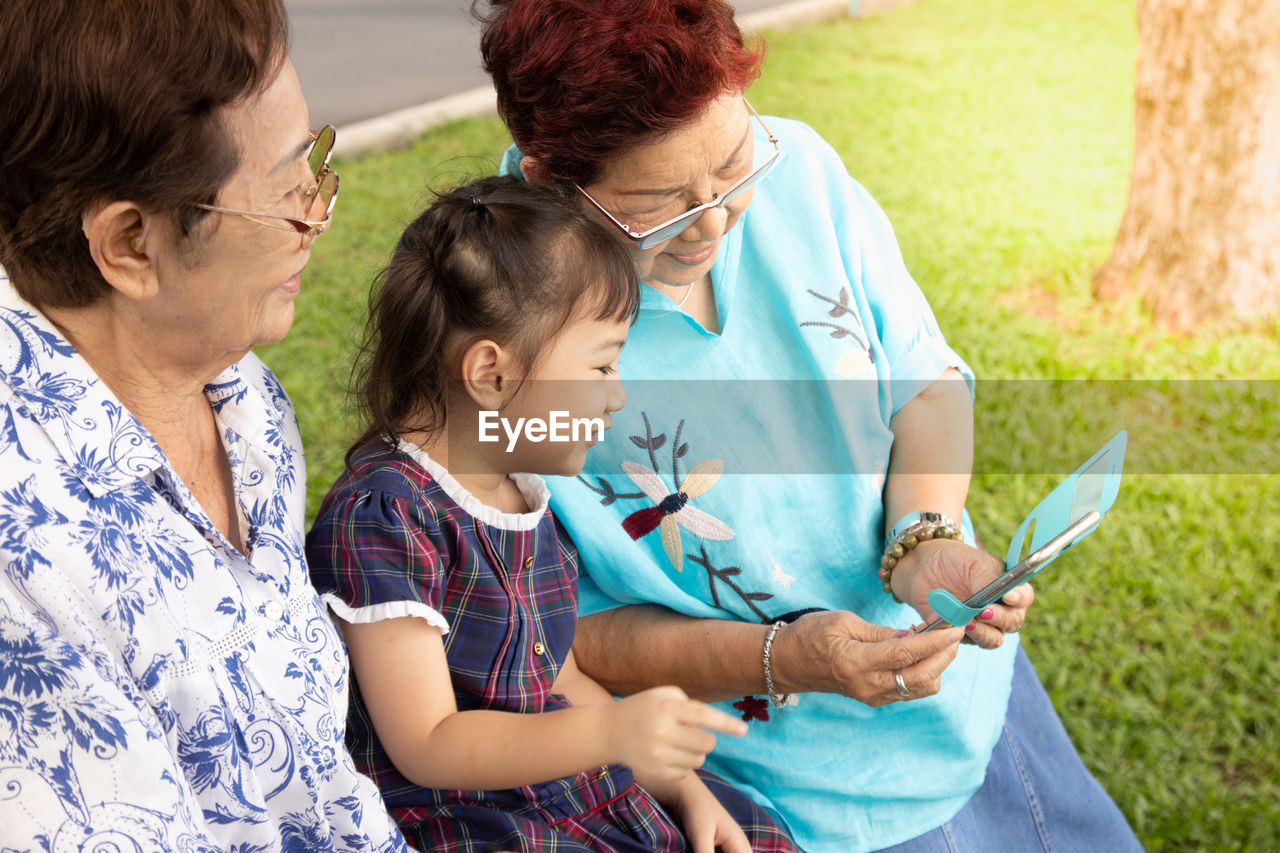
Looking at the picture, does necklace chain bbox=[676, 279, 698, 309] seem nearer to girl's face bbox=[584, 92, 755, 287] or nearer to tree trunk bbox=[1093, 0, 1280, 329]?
girl's face bbox=[584, 92, 755, 287]

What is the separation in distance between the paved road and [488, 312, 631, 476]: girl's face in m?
7.28

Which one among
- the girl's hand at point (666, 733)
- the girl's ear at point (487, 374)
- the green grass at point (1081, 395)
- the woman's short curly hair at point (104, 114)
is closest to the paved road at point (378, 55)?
the green grass at point (1081, 395)

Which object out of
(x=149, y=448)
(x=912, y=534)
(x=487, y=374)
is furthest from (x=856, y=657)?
(x=149, y=448)

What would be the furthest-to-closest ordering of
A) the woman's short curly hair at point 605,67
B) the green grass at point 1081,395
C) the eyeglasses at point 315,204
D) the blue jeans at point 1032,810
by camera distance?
the green grass at point 1081,395 → the blue jeans at point 1032,810 → the woman's short curly hair at point 605,67 → the eyeglasses at point 315,204

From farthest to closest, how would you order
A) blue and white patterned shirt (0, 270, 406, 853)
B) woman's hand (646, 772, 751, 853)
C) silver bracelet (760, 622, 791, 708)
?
silver bracelet (760, 622, 791, 708) → woman's hand (646, 772, 751, 853) → blue and white patterned shirt (0, 270, 406, 853)

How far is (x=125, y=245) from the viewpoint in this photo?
1.36m

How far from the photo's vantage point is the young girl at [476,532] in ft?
5.39

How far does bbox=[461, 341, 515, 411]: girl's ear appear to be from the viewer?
175 cm

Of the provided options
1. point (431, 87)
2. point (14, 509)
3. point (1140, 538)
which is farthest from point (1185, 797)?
point (431, 87)

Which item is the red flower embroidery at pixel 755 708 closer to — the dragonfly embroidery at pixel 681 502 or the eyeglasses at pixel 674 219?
the dragonfly embroidery at pixel 681 502

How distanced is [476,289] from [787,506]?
71 cm

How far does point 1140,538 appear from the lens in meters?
3.84

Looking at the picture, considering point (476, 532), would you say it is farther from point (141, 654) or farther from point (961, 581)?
point (961, 581)

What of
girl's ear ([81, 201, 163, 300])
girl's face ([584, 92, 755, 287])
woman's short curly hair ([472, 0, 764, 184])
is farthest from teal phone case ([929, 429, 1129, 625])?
girl's ear ([81, 201, 163, 300])
